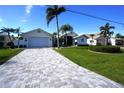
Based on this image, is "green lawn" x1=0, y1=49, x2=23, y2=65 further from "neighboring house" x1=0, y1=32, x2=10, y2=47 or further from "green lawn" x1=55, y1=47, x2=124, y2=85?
"neighboring house" x1=0, y1=32, x2=10, y2=47

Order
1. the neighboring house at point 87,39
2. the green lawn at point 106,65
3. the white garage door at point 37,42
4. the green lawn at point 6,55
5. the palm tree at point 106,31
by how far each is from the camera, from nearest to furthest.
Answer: the green lawn at point 106,65 < the green lawn at point 6,55 < the white garage door at point 37,42 < the neighboring house at point 87,39 < the palm tree at point 106,31

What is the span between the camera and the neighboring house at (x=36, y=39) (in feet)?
101

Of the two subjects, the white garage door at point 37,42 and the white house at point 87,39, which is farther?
the white house at point 87,39

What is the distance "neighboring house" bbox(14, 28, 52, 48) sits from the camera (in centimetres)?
3069

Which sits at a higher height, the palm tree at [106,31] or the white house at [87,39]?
the palm tree at [106,31]

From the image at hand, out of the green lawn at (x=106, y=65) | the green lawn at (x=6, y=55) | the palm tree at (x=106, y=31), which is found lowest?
the green lawn at (x=106, y=65)

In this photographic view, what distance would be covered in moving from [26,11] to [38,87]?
757 cm

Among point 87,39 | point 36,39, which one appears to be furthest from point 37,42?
point 87,39

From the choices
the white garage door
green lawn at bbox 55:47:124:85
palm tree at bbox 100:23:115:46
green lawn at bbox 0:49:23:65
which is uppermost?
palm tree at bbox 100:23:115:46

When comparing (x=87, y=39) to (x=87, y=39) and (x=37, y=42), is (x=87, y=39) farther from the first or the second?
(x=37, y=42)

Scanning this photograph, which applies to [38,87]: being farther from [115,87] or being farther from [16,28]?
[16,28]

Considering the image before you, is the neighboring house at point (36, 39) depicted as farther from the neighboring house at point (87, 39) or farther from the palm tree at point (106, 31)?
the palm tree at point (106, 31)

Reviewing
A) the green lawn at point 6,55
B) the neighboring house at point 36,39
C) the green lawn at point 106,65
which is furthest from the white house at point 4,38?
the green lawn at point 106,65

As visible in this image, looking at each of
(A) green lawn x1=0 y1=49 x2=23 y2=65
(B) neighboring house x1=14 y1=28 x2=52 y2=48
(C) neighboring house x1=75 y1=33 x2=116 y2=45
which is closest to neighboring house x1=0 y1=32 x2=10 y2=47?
(B) neighboring house x1=14 y1=28 x2=52 y2=48
